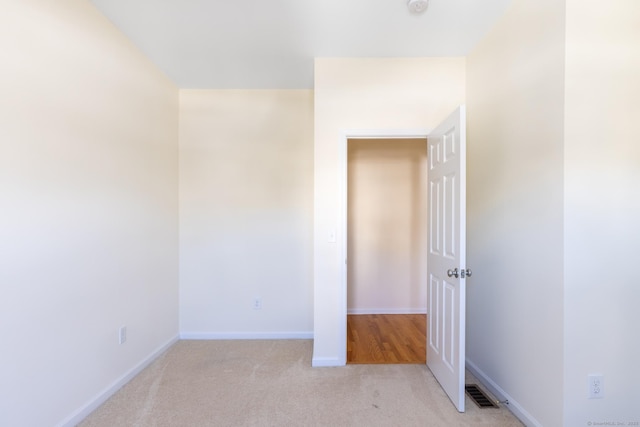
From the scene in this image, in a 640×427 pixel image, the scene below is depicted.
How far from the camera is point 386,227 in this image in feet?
13.0

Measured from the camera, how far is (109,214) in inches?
82.0

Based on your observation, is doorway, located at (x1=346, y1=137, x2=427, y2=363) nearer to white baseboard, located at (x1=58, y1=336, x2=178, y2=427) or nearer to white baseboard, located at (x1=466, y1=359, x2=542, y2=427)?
white baseboard, located at (x1=466, y1=359, x2=542, y2=427)

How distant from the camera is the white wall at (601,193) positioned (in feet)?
4.77

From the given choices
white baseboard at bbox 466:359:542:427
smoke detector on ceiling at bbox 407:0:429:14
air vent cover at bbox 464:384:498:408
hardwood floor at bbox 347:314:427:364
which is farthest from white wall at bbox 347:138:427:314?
smoke detector on ceiling at bbox 407:0:429:14

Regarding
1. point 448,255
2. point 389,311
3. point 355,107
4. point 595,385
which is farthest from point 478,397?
point 355,107

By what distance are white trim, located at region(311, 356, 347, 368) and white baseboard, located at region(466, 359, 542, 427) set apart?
3.44 ft

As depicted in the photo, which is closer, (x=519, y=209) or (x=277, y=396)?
(x=519, y=209)

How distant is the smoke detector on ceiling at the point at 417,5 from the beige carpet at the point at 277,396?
8.60 ft

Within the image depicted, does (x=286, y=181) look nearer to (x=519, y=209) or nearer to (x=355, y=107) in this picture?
(x=355, y=107)

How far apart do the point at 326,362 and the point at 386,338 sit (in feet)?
2.96

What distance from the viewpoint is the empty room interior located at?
1.46m

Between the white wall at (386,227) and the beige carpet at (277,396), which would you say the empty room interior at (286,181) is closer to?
the beige carpet at (277,396)

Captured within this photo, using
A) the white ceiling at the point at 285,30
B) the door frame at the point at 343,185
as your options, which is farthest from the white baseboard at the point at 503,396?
the white ceiling at the point at 285,30

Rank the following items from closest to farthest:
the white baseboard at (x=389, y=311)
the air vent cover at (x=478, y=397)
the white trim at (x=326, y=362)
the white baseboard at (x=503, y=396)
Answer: the white baseboard at (x=503, y=396) → the air vent cover at (x=478, y=397) → the white trim at (x=326, y=362) → the white baseboard at (x=389, y=311)
